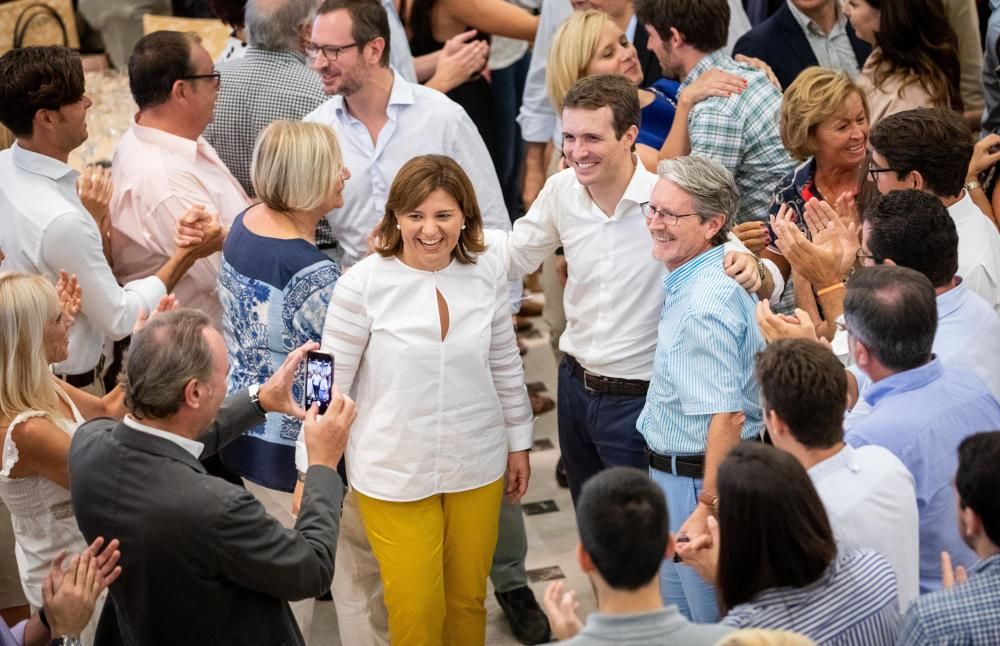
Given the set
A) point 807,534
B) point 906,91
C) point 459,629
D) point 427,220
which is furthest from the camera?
point 906,91

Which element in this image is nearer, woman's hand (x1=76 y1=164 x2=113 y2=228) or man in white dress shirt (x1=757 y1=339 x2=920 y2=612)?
man in white dress shirt (x1=757 y1=339 x2=920 y2=612)

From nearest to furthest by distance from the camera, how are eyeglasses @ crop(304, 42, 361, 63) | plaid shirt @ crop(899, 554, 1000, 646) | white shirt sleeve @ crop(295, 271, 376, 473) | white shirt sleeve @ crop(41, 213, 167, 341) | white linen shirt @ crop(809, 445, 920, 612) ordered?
plaid shirt @ crop(899, 554, 1000, 646) < white linen shirt @ crop(809, 445, 920, 612) < white shirt sleeve @ crop(295, 271, 376, 473) < white shirt sleeve @ crop(41, 213, 167, 341) < eyeglasses @ crop(304, 42, 361, 63)

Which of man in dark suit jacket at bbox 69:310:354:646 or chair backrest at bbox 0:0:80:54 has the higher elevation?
man in dark suit jacket at bbox 69:310:354:646

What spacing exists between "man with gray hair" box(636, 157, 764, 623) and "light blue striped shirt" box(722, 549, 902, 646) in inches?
32.7

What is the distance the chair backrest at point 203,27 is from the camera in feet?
21.9

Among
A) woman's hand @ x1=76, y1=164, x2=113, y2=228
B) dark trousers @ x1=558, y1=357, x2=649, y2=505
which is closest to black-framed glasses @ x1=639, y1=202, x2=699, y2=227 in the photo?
dark trousers @ x1=558, y1=357, x2=649, y2=505

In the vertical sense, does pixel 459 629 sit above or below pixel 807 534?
below

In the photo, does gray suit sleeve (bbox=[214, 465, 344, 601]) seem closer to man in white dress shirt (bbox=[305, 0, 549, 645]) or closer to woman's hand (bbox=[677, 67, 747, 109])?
man in white dress shirt (bbox=[305, 0, 549, 645])

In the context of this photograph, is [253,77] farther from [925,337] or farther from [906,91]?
[925,337]

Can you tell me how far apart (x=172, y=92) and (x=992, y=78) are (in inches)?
117

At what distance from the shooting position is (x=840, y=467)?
258 centimetres

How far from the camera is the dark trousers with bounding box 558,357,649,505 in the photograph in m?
3.64

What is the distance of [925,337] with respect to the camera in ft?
9.20

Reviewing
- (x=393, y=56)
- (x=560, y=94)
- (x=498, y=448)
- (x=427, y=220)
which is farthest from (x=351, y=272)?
(x=393, y=56)
